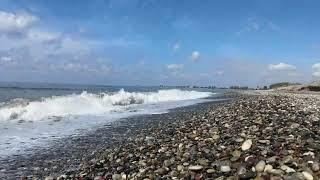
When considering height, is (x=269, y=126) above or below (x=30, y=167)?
above

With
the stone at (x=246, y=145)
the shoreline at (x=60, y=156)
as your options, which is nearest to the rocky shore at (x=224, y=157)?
the stone at (x=246, y=145)

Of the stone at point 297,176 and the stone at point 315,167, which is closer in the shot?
the stone at point 297,176

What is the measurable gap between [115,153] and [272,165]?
5571mm

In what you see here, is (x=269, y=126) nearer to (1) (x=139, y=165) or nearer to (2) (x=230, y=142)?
(2) (x=230, y=142)

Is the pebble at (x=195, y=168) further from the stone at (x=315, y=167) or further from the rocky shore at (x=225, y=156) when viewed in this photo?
the stone at (x=315, y=167)

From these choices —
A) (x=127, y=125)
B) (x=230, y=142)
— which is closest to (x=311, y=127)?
(x=230, y=142)

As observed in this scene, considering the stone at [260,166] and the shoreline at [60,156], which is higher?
the stone at [260,166]

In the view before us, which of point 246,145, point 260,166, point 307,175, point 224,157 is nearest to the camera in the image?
point 307,175

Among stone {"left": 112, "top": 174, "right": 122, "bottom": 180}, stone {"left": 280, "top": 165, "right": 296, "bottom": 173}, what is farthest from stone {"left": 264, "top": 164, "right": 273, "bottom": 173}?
stone {"left": 112, "top": 174, "right": 122, "bottom": 180}

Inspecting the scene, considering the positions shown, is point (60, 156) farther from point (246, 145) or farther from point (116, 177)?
point (246, 145)

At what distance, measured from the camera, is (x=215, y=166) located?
8.51 m

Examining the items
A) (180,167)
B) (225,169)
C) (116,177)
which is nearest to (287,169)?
(225,169)

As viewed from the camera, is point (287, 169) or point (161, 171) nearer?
point (287, 169)

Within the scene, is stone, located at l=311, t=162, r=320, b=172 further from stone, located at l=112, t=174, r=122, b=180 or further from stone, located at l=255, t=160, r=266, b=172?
stone, located at l=112, t=174, r=122, b=180
